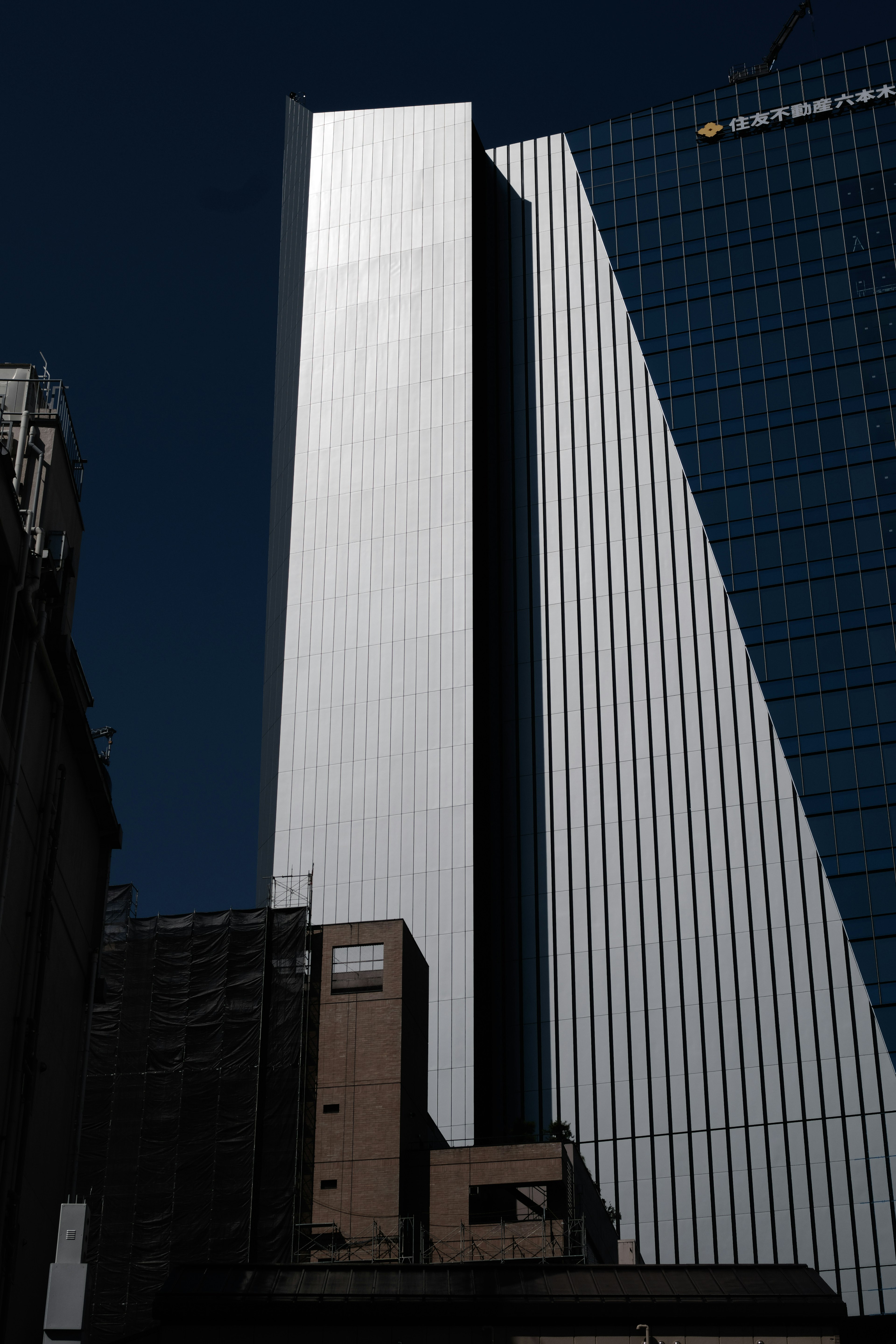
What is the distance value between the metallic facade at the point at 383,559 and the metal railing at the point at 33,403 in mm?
54515

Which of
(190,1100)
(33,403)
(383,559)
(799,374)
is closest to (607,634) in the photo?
(383,559)

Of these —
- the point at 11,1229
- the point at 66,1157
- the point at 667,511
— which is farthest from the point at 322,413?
the point at 11,1229

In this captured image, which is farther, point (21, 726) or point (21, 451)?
point (21, 451)

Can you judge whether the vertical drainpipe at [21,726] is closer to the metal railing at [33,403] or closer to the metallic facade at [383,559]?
the metal railing at [33,403]

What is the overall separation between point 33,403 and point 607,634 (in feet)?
209

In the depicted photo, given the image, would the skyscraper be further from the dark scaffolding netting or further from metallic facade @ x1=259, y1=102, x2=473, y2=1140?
the dark scaffolding netting

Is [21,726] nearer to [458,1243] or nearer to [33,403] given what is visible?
[33,403]

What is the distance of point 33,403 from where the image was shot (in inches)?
1764

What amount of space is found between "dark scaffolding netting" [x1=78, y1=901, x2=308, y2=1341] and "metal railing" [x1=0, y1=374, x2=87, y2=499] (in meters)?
38.1

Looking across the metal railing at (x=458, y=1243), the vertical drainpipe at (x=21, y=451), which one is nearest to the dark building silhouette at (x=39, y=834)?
the vertical drainpipe at (x=21, y=451)

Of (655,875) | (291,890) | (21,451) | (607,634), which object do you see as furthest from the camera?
(607,634)

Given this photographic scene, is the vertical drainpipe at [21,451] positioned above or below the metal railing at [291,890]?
below

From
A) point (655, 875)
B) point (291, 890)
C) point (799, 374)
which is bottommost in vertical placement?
point (291, 890)

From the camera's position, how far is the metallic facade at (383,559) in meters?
98.1
